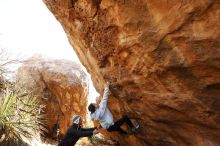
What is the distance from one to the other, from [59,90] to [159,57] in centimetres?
1120

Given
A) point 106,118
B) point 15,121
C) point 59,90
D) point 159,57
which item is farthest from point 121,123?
point 59,90

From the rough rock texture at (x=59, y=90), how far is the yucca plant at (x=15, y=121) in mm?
5829

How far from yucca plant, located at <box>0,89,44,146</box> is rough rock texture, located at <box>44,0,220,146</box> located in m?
3.01

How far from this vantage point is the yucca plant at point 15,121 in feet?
31.1

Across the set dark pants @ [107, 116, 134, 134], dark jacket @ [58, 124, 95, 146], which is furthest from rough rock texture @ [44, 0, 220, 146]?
dark jacket @ [58, 124, 95, 146]

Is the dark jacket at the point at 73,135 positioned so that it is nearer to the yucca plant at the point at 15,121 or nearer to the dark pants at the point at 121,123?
the dark pants at the point at 121,123

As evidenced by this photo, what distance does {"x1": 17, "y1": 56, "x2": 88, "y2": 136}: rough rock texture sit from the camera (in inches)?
662

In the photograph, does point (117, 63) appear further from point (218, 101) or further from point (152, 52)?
point (218, 101)


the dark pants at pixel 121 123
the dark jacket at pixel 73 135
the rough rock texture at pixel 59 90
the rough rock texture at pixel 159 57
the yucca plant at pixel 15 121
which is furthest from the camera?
the rough rock texture at pixel 59 90

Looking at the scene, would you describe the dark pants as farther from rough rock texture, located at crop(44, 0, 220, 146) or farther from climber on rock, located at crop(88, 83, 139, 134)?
rough rock texture, located at crop(44, 0, 220, 146)

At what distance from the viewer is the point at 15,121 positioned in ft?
32.2

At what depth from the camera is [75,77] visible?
56.3 ft

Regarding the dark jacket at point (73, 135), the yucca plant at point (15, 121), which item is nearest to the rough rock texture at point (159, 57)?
the dark jacket at point (73, 135)

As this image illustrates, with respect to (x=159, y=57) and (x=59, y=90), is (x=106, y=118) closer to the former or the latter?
(x=159, y=57)
